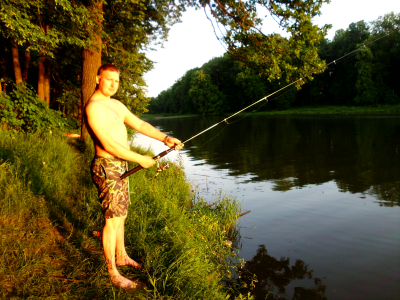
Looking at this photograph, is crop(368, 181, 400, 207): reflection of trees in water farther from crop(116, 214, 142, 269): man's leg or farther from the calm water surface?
crop(116, 214, 142, 269): man's leg

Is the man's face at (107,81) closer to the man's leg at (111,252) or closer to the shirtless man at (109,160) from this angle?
the shirtless man at (109,160)

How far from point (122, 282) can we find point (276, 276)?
2.30 m

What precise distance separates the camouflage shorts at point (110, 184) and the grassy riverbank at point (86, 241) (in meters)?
0.62

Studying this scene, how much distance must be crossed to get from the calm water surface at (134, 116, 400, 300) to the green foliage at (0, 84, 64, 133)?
4426mm

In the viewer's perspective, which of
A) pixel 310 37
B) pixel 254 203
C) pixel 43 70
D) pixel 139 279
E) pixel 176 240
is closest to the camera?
pixel 139 279

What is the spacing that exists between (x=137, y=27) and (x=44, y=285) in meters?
11.9

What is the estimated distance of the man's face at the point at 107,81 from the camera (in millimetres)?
3082

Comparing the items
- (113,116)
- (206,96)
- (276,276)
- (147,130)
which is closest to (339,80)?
(206,96)

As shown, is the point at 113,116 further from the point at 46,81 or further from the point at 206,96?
the point at 206,96

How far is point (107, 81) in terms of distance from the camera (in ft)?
10.1

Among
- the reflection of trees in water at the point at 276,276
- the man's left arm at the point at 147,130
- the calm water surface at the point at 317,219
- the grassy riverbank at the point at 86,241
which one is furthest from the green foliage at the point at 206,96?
the man's left arm at the point at 147,130

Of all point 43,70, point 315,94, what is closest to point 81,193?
point 43,70

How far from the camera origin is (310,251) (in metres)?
5.08

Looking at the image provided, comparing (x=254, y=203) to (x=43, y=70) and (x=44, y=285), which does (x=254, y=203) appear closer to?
(x=44, y=285)
